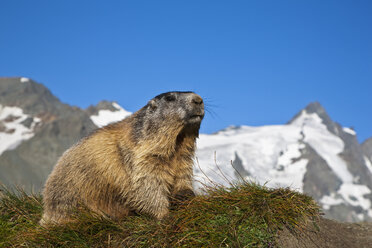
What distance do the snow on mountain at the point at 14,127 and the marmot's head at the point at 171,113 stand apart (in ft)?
373

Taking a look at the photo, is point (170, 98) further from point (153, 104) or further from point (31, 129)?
point (31, 129)

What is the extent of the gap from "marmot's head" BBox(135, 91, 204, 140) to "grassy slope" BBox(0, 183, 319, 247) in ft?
5.51

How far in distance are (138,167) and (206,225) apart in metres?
1.99

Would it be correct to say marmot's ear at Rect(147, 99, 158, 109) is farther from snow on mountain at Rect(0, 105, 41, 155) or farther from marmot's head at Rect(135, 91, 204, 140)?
snow on mountain at Rect(0, 105, 41, 155)

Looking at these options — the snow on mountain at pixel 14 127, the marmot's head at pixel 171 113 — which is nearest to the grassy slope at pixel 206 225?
the marmot's head at pixel 171 113

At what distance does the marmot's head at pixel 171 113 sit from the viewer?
328 inches

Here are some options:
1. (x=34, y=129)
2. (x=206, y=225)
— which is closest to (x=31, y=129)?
(x=34, y=129)

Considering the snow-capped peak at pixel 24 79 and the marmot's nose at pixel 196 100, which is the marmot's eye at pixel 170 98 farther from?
the snow-capped peak at pixel 24 79

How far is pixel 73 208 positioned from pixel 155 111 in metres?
2.86

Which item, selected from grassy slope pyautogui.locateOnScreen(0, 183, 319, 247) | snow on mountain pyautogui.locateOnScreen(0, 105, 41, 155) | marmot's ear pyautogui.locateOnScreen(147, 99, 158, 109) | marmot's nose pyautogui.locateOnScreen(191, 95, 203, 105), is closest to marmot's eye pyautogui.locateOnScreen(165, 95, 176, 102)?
marmot's ear pyautogui.locateOnScreen(147, 99, 158, 109)

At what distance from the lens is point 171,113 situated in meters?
8.48

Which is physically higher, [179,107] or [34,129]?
[34,129]

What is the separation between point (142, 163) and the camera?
8.30 m

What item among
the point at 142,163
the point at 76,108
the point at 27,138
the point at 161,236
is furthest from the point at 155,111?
the point at 76,108
